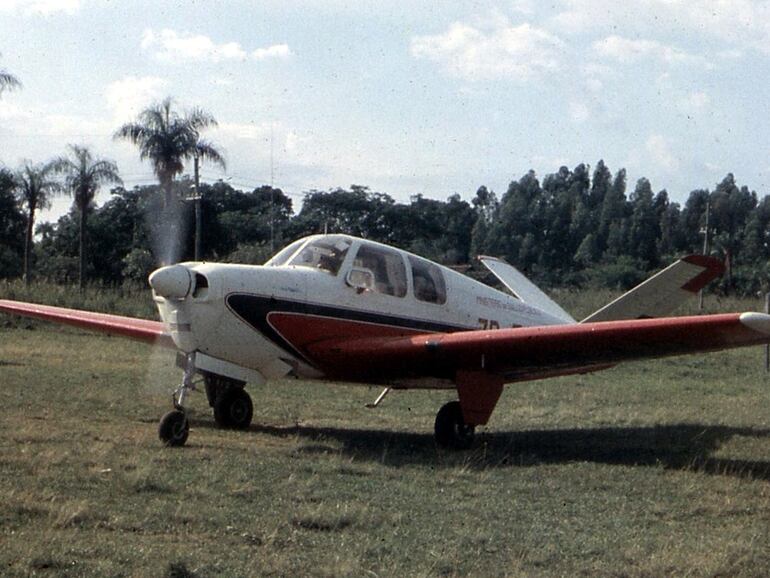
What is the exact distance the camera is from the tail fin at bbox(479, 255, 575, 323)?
14.5 m

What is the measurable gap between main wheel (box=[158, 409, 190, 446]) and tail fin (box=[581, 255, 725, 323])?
544cm

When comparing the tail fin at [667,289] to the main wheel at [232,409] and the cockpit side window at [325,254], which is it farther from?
the main wheel at [232,409]

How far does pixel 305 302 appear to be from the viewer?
1084cm

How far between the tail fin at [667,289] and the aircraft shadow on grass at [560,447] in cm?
140

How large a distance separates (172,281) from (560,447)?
438 cm

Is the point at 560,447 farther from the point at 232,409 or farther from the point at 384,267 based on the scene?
the point at 232,409

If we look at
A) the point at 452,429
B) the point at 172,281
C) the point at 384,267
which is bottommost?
the point at 452,429

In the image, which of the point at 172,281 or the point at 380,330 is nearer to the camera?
the point at 172,281

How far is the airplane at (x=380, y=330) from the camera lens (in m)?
9.95

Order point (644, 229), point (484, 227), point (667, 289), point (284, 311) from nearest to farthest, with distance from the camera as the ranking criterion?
point (284, 311) → point (667, 289) → point (484, 227) → point (644, 229)

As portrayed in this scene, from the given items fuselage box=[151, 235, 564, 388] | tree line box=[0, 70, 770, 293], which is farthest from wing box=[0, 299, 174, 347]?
tree line box=[0, 70, 770, 293]

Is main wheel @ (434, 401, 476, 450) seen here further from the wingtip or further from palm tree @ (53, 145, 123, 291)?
palm tree @ (53, 145, 123, 291)

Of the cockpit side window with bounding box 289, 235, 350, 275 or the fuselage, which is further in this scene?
the cockpit side window with bounding box 289, 235, 350, 275

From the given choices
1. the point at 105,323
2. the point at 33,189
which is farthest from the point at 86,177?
the point at 105,323
